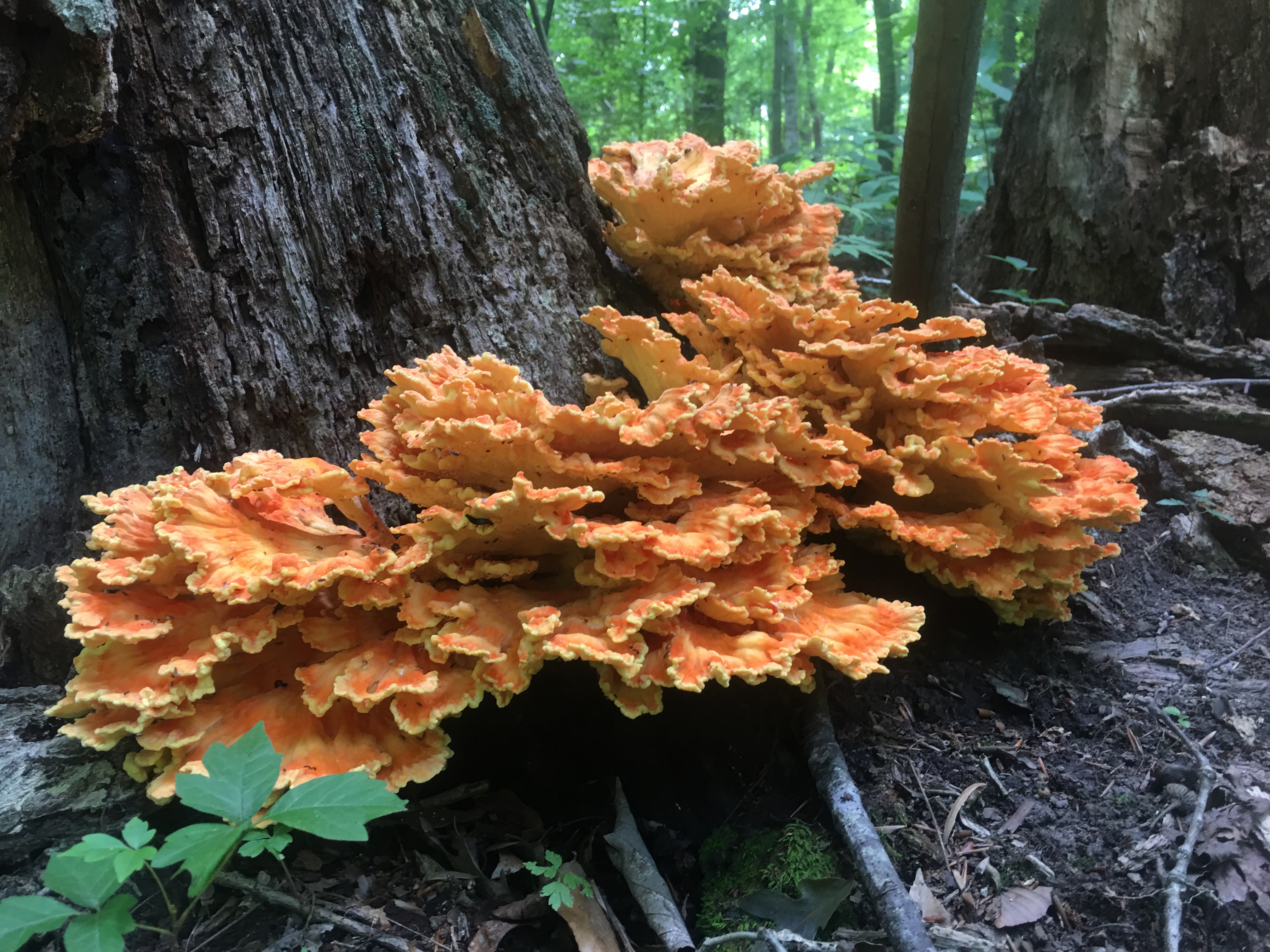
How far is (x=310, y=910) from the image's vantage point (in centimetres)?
213

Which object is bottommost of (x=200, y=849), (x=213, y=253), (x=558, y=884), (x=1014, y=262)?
(x=558, y=884)

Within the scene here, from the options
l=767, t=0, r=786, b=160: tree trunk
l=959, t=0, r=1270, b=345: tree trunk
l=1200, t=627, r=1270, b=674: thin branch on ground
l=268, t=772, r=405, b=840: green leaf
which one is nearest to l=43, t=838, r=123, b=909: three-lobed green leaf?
l=268, t=772, r=405, b=840: green leaf

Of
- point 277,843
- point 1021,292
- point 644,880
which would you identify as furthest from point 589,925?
point 1021,292

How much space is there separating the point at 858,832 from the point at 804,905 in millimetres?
259

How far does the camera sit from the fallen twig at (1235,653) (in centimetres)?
299

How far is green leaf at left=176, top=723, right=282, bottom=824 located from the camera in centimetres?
Result: 173

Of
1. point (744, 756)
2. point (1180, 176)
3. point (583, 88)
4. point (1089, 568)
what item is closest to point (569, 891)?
point (744, 756)

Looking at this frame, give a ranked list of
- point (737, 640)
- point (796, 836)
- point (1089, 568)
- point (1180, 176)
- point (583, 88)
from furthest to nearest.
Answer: point (583, 88) → point (1180, 176) → point (1089, 568) → point (796, 836) → point (737, 640)

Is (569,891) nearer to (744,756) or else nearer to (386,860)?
(386,860)

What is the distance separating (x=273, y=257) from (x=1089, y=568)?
401 centimetres

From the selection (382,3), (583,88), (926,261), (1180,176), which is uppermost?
(583,88)

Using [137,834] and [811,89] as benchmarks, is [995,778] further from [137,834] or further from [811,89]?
[811,89]

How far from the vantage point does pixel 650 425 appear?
2236 mm

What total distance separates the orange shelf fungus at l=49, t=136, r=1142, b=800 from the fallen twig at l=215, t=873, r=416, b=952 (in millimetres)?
372
